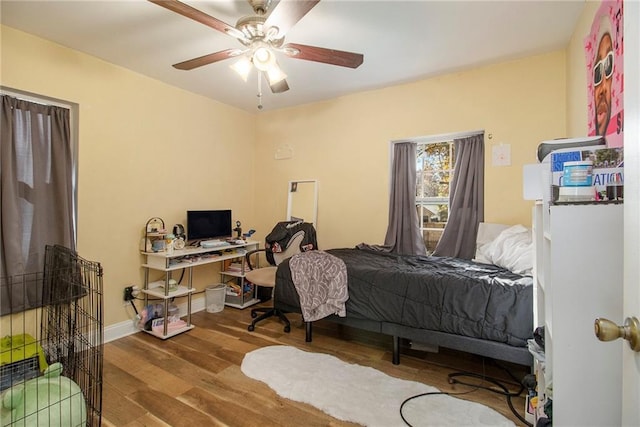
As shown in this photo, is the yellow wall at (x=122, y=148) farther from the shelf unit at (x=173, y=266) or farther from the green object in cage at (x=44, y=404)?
the green object in cage at (x=44, y=404)

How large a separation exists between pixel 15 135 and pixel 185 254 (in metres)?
1.57

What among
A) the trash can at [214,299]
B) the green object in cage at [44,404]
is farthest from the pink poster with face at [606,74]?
the trash can at [214,299]

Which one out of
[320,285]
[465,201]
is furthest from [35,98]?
[465,201]

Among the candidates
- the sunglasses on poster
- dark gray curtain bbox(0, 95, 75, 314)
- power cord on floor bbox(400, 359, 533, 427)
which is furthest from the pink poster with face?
dark gray curtain bbox(0, 95, 75, 314)

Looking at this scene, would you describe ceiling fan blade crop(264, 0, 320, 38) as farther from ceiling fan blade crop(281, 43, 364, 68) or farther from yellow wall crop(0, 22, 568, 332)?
yellow wall crop(0, 22, 568, 332)

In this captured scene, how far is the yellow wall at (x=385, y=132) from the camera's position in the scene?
2.80m

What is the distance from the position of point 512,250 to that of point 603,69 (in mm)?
1308

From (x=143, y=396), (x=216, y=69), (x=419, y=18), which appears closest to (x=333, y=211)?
(x=216, y=69)

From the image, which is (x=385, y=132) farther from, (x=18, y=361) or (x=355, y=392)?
(x=18, y=361)

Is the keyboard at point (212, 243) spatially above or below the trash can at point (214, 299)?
above

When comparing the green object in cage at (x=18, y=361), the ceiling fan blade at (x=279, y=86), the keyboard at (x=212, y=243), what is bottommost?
the green object in cage at (x=18, y=361)

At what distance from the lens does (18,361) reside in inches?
82.4

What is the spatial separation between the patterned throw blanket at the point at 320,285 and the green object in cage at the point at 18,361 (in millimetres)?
1845

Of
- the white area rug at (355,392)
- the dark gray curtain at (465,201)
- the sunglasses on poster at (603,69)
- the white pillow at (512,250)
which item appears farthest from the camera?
the dark gray curtain at (465,201)
